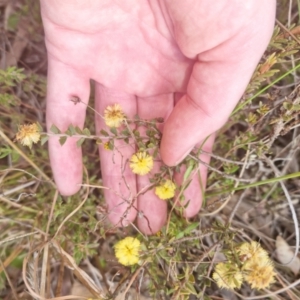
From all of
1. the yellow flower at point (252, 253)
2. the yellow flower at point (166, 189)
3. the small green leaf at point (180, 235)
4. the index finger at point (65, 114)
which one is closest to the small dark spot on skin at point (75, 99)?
the index finger at point (65, 114)

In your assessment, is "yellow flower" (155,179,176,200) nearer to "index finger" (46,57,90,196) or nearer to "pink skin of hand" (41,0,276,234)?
"pink skin of hand" (41,0,276,234)

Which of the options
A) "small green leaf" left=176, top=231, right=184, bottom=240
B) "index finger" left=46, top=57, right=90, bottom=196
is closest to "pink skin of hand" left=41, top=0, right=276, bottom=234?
"index finger" left=46, top=57, right=90, bottom=196

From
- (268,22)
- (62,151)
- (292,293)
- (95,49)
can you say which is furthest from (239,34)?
(292,293)

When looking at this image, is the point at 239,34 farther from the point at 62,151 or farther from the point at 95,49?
the point at 62,151

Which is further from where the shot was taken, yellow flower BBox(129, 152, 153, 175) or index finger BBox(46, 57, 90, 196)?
index finger BBox(46, 57, 90, 196)

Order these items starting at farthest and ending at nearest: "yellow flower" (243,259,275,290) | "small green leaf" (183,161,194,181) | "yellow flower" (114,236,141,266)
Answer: "small green leaf" (183,161,194,181)
"yellow flower" (114,236,141,266)
"yellow flower" (243,259,275,290)

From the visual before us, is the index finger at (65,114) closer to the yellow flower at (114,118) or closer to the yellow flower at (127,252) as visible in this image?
the yellow flower at (114,118)

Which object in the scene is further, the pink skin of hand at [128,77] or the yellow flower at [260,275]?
the pink skin of hand at [128,77]
